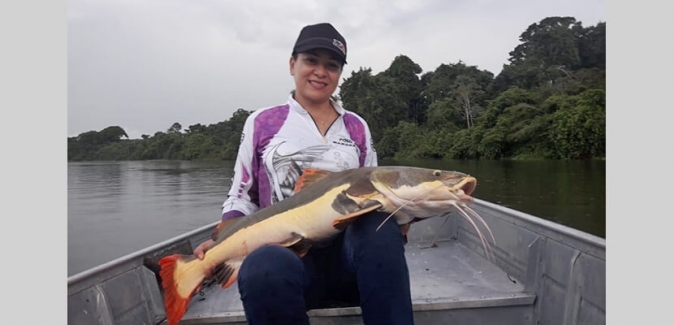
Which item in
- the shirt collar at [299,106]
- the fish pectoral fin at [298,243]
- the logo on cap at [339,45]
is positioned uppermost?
the logo on cap at [339,45]

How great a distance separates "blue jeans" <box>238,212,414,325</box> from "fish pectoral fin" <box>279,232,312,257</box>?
17 cm

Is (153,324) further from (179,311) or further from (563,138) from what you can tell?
(563,138)

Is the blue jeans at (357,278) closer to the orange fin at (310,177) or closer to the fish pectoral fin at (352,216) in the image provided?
the fish pectoral fin at (352,216)

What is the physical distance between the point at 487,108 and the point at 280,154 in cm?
3995

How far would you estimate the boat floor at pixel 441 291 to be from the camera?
2271 mm

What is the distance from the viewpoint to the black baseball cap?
212 cm

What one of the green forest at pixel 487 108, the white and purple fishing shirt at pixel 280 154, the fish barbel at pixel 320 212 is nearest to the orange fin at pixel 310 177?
the fish barbel at pixel 320 212

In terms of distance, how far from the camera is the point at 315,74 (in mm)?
2242

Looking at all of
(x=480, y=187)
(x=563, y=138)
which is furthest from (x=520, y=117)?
A: (x=480, y=187)

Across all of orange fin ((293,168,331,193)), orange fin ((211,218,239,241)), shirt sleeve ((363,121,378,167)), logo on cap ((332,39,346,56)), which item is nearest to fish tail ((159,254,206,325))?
orange fin ((211,218,239,241))

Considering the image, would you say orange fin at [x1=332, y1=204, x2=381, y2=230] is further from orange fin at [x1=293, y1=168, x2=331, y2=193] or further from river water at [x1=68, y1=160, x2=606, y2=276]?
river water at [x1=68, y1=160, x2=606, y2=276]

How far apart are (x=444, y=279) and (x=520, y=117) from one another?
34.9m

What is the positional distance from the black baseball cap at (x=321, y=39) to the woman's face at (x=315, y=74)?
0.11 ft

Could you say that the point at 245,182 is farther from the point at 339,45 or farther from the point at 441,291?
the point at 441,291
